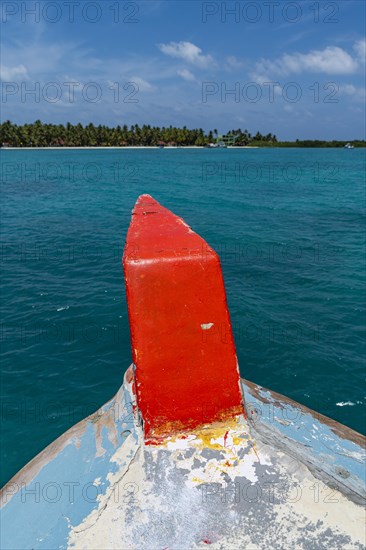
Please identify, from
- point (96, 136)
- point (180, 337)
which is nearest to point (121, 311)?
point (180, 337)

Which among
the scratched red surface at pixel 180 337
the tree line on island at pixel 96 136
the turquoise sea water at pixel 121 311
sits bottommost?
the turquoise sea water at pixel 121 311

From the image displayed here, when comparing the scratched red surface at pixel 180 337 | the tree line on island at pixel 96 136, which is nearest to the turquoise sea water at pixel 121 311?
the scratched red surface at pixel 180 337

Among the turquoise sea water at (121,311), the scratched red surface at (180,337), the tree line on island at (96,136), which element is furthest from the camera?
the tree line on island at (96,136)

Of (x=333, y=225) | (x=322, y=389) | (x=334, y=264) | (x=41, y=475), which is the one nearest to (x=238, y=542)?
(x=41, y=475)

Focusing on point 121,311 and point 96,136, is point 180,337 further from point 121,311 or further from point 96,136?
point 96,136

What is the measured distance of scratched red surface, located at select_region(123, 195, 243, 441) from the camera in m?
2.79

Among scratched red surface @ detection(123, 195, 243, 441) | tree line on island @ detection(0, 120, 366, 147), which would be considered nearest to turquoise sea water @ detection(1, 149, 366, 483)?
scratched red surface @ detection(123, 195, 243, 441)

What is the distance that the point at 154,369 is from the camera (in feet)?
9.39

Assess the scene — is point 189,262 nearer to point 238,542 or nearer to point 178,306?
point 178,306

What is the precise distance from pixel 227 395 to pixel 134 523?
101 cm

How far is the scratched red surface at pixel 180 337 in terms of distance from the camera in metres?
2.79

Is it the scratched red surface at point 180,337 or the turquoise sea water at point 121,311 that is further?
the turquoise sea water at point 121,311

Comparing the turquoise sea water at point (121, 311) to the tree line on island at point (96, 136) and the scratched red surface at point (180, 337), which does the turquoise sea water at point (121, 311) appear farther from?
the tree line on island at point (96, 136)

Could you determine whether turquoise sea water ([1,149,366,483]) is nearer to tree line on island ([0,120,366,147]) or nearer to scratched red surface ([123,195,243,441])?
scratched red surface ([123,195,243,441])
